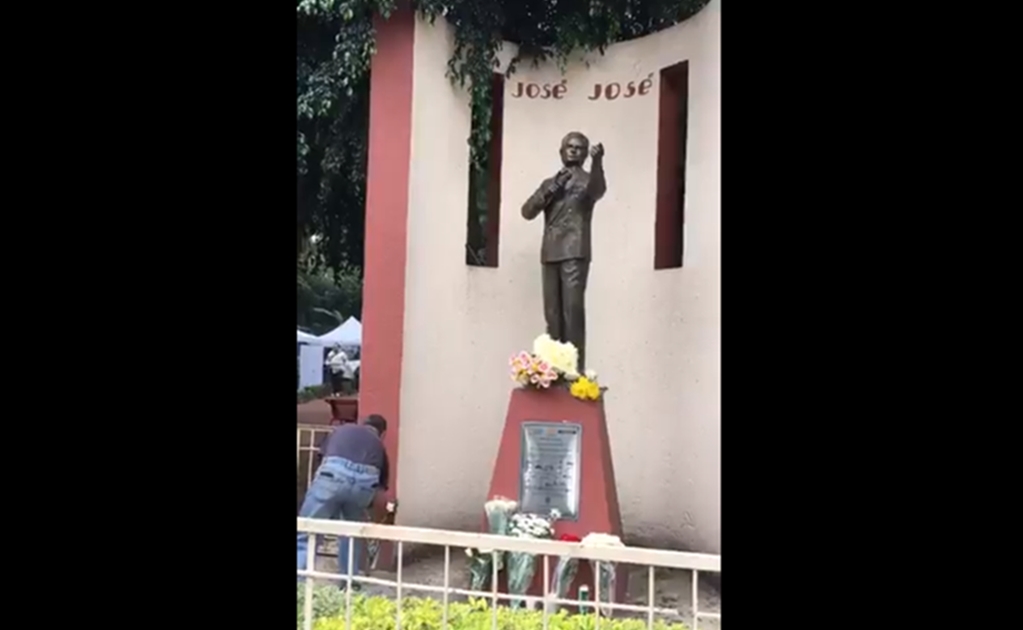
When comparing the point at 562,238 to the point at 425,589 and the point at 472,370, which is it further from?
the point at 425,589

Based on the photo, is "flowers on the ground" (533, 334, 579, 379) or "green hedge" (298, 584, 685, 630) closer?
"green hedge" (298, 584, 685, 630)

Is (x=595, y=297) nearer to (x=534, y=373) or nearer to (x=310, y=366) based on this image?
(x=534, y=373)

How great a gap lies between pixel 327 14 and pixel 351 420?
1.33 m

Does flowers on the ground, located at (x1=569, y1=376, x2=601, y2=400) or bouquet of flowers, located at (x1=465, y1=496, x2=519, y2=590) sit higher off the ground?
flowers on the ground, located at (x1=569, y1=376, x2=601, y2=400)

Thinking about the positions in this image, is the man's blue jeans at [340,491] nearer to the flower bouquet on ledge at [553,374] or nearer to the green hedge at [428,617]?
the green hedge at [428,617]

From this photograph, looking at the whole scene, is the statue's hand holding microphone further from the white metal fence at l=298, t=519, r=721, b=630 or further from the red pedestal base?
the white metal fence at l=298, t=519, r=721, b=630

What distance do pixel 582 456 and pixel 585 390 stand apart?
0.21 metres

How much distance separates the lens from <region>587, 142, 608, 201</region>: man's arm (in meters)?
3.18

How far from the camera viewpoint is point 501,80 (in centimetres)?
329

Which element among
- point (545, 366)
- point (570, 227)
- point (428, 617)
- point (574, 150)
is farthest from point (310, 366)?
point (574, 150)

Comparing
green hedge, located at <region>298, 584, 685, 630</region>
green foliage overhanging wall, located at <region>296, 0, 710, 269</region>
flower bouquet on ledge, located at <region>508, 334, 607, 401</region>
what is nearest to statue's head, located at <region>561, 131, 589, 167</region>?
green foliage overhanging wall, located at <region>296, 0, 710, 269</region>

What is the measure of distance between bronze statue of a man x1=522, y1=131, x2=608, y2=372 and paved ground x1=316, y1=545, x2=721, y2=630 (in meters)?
0.80

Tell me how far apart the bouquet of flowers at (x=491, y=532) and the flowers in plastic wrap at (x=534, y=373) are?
0.38m

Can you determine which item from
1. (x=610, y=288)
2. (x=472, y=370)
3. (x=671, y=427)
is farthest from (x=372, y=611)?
(x=610, y=288)
